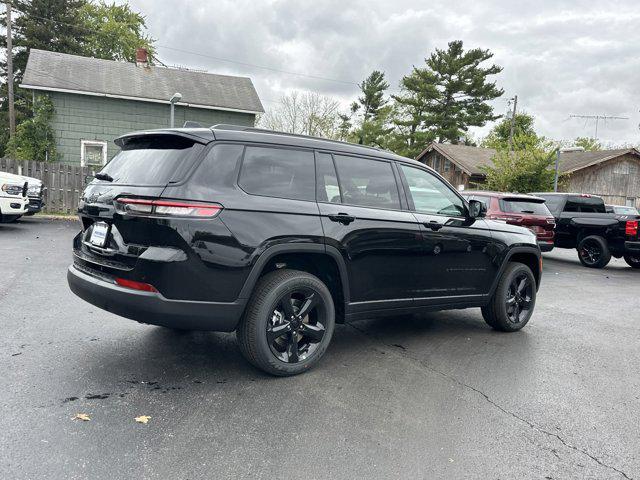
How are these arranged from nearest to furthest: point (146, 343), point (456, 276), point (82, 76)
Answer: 1. point (146, 343)
2. point (456, 276)
3. point (82, 76)

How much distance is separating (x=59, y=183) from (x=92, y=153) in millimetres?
3941

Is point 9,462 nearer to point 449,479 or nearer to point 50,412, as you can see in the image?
point 50,412

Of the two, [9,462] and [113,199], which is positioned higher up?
[113,199]

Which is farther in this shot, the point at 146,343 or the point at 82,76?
the point at 82,76

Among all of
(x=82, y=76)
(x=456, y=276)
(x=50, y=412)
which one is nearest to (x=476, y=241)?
(x=456, y=276)

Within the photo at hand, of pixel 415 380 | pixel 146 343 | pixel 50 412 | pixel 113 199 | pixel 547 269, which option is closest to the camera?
pixel 50 412

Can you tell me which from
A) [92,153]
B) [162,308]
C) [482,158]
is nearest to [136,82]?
A: [92,153]

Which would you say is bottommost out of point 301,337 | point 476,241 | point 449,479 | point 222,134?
point 449,479

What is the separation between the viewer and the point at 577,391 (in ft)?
12.9

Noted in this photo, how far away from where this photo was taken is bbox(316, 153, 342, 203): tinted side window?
3.95 m

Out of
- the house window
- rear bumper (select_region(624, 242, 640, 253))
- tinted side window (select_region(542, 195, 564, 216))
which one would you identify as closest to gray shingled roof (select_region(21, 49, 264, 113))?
the house window

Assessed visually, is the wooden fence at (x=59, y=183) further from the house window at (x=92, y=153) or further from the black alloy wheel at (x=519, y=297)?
the black alloy wheel at (x=519, y=297)

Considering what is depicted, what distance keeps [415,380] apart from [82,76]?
21.1 meters

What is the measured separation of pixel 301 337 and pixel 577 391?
2.25m
